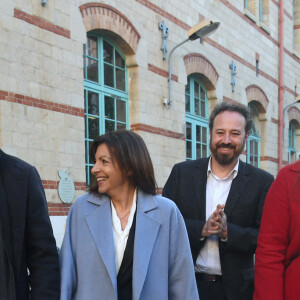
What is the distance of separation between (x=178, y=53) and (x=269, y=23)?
6352mm

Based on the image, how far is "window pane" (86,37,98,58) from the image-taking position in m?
8.39

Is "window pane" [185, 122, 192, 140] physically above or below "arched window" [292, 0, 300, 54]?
below

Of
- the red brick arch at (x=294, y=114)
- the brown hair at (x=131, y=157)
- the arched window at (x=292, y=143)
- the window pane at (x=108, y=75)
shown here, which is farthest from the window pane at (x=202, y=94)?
the brown hair at (x=131, y=157)

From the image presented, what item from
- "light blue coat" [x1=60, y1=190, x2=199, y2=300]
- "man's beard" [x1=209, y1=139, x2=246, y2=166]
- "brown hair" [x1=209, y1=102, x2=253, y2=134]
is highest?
"brown hair" [x1=209, y1=102, x2=253, y2=134]

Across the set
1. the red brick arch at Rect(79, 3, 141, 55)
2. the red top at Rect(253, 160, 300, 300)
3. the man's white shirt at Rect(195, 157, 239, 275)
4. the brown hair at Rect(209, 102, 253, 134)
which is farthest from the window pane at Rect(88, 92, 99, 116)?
the red top at Rect(253, 160, 300, 300)

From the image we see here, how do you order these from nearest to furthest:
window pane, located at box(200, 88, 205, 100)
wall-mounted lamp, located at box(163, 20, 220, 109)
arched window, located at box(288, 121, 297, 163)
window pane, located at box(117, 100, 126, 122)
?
window pane, located at box(117, 100, 126, 122)
wall-mounted lamp, located at box(163, 20, 220, 109)
window pane, located at box(200, 88, 205, 100)
arched window, located at box(288, 121, 297, 163)

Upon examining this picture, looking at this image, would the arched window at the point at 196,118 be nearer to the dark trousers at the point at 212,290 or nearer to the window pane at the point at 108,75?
the window pane at the point at 108,75

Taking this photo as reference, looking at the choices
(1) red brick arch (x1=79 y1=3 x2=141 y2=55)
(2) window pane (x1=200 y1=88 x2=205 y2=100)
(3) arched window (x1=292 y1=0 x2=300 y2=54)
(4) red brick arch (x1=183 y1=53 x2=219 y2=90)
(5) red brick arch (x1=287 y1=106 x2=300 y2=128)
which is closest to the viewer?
(1) red brick arch (x1=79 y1=3 x2=141 y2=55)

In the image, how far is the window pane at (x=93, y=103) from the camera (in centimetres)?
835

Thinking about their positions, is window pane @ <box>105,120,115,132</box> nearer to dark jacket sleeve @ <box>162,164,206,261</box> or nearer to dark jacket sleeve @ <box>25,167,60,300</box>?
dark jacket sleeve @ <box>162,164,206,261</box>

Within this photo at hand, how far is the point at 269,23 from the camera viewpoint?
613 inches

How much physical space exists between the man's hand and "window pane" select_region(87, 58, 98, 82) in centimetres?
565

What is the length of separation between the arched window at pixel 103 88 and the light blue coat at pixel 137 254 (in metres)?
5.57

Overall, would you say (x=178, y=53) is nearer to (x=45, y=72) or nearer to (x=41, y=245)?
(x=45, y=72)
